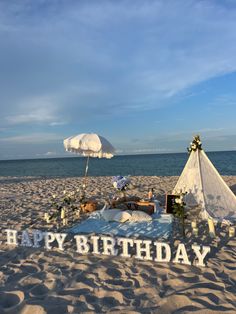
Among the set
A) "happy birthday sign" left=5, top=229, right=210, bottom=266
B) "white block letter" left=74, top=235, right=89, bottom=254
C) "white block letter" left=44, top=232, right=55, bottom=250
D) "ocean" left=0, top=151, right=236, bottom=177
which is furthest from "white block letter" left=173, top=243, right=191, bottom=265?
"ocean" left=0, top=151, right=236, bottom=177

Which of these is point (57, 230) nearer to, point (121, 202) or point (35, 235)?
point (35, 235)

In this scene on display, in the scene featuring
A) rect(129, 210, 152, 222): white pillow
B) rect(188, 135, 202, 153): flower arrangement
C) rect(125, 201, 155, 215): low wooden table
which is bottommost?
rect(129, 210, 152, 222): white pillow

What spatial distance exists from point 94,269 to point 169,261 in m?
1.36

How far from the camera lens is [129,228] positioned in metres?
7.50

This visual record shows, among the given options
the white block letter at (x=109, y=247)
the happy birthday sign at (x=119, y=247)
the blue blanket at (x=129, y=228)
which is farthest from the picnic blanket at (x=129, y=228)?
the white block letter at (x=109, y=247)

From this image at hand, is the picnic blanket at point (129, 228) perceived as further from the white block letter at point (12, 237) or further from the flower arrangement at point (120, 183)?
the white block letter at point (12, 237)

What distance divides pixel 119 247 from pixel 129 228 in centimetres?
120

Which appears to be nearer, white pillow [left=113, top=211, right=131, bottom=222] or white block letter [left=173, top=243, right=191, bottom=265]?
white block letter [left=173, top=243, right=191, bottom=265]

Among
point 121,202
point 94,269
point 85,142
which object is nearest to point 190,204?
point 121,202

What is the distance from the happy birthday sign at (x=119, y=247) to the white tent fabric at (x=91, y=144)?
3161 mm

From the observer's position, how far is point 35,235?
21.2 ft

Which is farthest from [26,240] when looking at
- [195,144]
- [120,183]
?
[195,144]

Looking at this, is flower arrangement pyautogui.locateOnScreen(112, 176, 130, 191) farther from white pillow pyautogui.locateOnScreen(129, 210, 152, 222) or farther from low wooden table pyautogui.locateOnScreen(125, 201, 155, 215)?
white pillow pyautogui.locateOnScreen(129, 210, 152, 222)

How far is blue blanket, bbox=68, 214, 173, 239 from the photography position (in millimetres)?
7093
